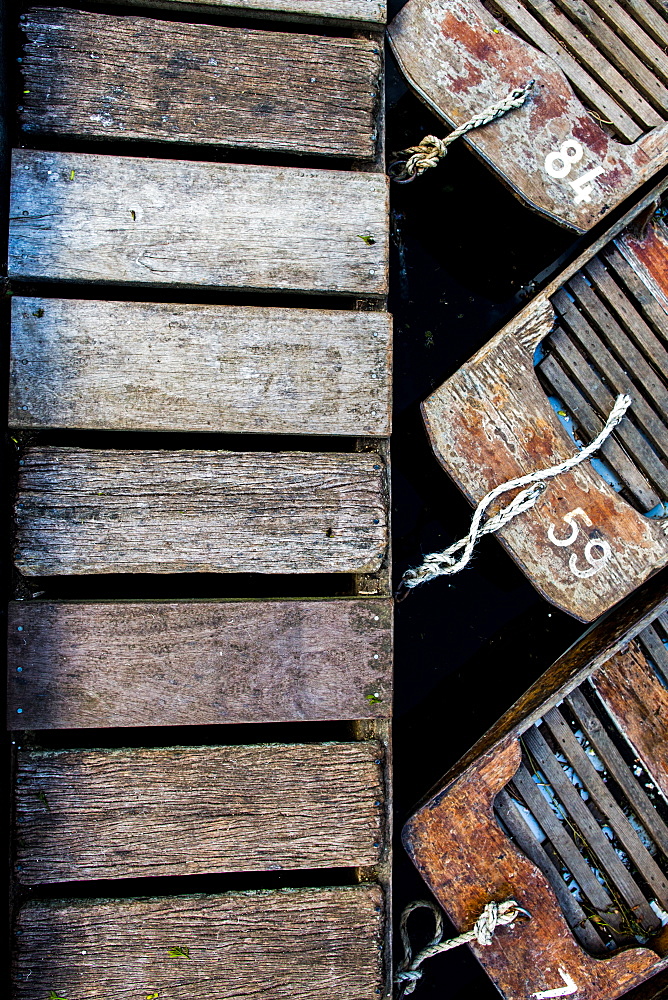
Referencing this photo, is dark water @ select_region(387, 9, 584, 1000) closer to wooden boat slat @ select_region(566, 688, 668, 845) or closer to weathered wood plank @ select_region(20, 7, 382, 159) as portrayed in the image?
wooden boat slat @ select_region(566, 688, 668, 845)

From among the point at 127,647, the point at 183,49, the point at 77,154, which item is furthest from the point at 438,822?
the point at 183,49

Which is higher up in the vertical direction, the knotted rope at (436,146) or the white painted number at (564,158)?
the white painted number at (564,158)

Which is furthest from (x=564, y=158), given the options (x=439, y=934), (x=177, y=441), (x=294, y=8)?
(x=439, y=934)

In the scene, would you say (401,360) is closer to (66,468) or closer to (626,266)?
(626,266)

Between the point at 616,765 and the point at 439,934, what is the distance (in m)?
0.86

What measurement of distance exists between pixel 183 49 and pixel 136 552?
1.62m

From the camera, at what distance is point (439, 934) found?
8.41ft

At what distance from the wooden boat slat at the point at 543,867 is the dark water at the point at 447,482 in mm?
338

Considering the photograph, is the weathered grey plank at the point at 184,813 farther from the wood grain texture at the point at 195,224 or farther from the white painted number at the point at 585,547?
the wood grain texture at the point at 195,224

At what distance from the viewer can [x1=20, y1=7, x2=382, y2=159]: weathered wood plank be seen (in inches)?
92.0

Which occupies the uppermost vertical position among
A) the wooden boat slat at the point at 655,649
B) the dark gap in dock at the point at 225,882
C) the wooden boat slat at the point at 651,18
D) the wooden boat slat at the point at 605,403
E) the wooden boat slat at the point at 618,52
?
the wooden boat slat at the point at 651,18

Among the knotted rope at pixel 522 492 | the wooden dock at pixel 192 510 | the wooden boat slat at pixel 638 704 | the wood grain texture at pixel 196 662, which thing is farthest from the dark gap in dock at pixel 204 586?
the wooden boat slat at pixel 638 704

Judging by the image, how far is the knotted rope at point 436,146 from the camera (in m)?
2.56

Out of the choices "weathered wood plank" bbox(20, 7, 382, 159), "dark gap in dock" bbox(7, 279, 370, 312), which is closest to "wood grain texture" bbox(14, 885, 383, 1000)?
"dark gap in dock" bbox(7, 279, 370, 312)
